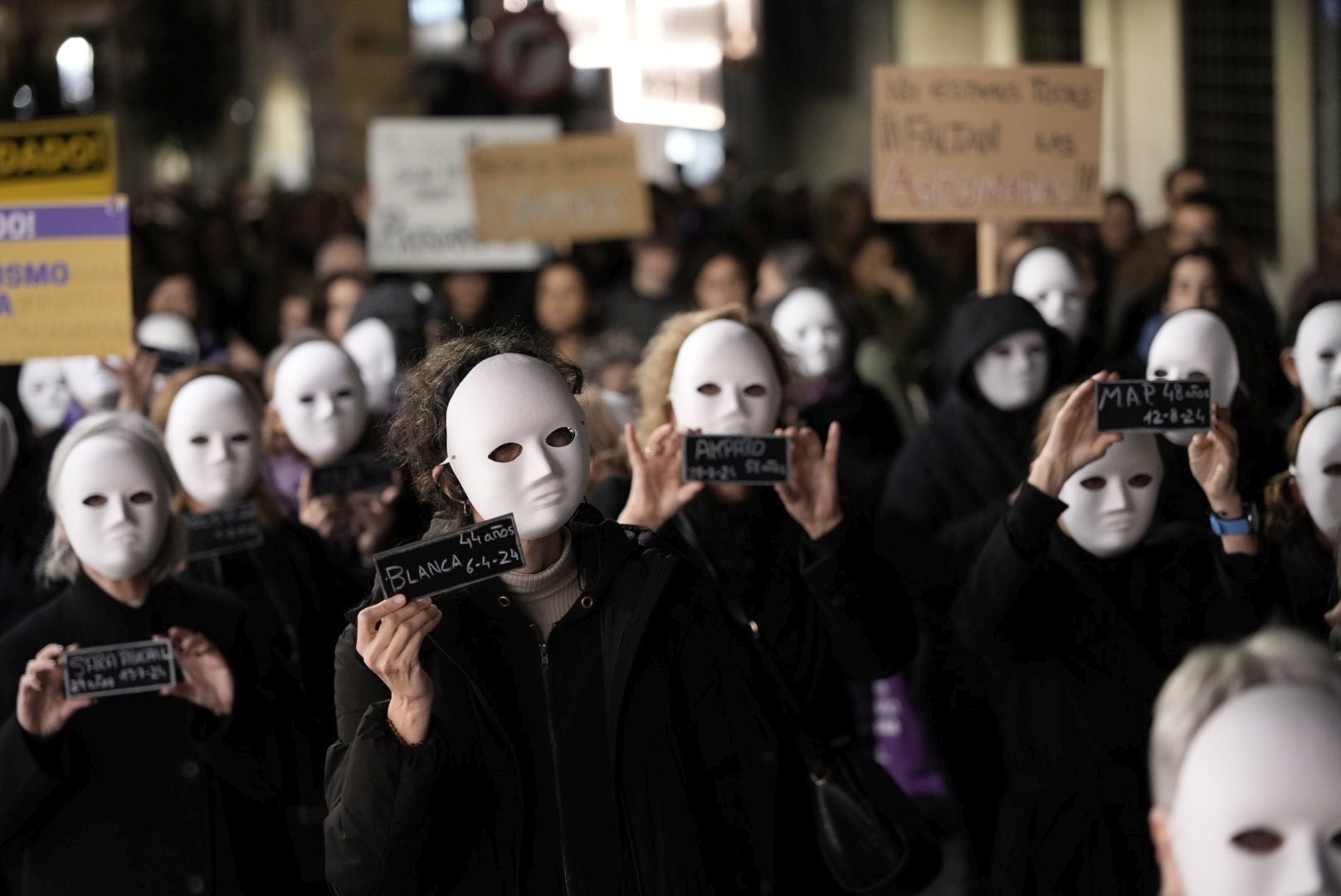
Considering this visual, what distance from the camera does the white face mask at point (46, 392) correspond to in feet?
23.8

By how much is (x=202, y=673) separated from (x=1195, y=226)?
20.5 feet

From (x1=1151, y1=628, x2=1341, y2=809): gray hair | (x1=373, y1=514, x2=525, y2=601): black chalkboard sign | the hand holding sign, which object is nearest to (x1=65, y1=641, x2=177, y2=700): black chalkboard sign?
the hand holding sign

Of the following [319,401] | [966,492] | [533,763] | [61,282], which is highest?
[61,282]

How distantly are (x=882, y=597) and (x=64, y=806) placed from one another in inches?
68.9

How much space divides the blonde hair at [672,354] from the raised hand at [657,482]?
1.69ft

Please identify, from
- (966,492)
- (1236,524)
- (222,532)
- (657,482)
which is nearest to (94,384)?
(222,532)

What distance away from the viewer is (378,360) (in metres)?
7.59

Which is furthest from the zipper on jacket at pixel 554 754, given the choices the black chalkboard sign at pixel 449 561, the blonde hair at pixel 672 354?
the blonde hair at pixel 672 354

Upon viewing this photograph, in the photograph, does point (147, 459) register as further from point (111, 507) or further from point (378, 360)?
point (378, 360)

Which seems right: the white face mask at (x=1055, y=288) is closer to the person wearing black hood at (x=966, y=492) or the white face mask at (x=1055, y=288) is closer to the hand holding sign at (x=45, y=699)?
the person wearing black hood at (x=966, y=492)

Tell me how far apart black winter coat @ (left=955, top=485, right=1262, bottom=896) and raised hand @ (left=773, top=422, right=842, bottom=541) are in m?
0.34

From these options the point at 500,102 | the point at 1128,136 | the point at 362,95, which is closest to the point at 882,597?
the point at 1128,136

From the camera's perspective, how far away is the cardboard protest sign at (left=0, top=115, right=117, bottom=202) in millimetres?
7678

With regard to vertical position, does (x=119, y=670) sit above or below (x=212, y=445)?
below
